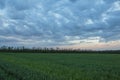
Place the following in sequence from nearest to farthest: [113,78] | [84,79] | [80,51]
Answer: [84,79] → [113,78] → [80,51]

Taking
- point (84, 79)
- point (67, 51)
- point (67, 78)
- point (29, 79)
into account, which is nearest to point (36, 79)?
point (29, 79)

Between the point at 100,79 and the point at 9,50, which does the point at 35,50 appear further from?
the point at 100,79

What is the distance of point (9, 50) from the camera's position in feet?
425

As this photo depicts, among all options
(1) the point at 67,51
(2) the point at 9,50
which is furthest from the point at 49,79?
(2) the point at 9,50

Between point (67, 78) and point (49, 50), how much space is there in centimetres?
10796

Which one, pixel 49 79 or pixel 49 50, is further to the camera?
pixel 49 50

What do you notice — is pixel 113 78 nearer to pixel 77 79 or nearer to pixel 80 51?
pixel 77 79

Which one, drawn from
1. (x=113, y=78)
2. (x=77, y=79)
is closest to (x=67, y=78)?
(x=77, y=79)

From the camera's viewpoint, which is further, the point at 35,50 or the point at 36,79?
the point at 35,50

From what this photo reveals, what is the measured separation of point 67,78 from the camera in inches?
626

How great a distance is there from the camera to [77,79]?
15.6 meters

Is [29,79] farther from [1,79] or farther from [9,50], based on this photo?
[9,50]

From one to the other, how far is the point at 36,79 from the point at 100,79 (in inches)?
152

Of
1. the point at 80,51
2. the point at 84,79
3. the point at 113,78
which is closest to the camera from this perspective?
the point at 84,79
